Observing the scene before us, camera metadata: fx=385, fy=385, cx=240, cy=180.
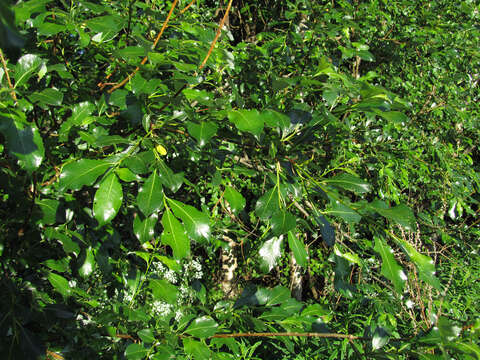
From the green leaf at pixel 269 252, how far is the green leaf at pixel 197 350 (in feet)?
1.23

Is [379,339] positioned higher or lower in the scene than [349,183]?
lower

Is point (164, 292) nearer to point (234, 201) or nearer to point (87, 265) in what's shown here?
point (87, 265)

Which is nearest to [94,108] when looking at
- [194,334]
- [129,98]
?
[129,98]

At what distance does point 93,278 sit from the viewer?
2111mm

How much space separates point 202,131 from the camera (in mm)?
932

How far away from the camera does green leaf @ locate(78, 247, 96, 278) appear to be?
120 centimetres

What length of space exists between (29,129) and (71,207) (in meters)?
0.40

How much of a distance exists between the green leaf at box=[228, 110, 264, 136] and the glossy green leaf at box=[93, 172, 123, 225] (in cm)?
32

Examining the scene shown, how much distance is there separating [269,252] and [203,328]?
400 millimetres

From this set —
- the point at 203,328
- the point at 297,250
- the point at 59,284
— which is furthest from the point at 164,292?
the point at 297,250

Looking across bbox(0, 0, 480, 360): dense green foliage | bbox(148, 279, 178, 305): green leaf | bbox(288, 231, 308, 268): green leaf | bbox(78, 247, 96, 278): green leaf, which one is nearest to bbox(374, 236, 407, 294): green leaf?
bbox(0, 0, 480, 360): dense green foliage

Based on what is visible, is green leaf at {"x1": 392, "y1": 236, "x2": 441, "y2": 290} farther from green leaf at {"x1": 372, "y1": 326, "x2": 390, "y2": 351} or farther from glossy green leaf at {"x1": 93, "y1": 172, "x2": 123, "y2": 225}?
glossy green leaf at {"x1": 93, "y1": 172, "x2": 123, "y2": 225}

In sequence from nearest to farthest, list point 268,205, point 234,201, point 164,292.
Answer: point 268,205, point 234,201, point 164,292

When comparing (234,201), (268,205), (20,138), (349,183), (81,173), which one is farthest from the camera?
(234,201)
